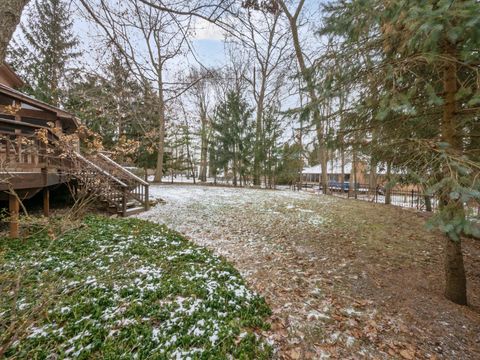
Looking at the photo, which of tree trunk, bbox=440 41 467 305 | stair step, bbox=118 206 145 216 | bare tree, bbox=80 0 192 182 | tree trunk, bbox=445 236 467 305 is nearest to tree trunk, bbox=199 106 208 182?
stair step, bbox=118 206 145 216

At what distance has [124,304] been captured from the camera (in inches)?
108

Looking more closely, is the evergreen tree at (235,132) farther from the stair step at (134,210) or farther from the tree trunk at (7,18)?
the tree trunk at (7,18)

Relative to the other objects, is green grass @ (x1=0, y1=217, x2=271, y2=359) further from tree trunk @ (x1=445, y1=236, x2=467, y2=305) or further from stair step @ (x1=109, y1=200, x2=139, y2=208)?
tree trunk @ (x1=445, y1=236, x2=467, y2=305)

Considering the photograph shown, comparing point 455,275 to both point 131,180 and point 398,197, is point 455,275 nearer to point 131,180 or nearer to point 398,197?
point 131,180

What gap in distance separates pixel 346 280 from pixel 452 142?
253cm

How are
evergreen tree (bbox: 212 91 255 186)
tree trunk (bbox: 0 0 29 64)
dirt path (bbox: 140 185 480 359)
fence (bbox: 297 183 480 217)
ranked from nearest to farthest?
tree trunk (bbox: 0 0 29 64)
dirt path (bbox: 140 185 480 359)
fence (bbox: 297 183 480 217)
evergreen tree (bbox: 212 91 255 186)

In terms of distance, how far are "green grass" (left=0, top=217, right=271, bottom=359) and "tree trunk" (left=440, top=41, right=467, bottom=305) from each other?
9.33ft

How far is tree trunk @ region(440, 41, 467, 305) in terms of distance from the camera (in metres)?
2.85

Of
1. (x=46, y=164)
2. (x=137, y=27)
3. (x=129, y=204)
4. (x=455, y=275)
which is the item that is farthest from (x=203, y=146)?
(x=455, y=275)

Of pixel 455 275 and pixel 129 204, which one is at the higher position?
pixel 129 204

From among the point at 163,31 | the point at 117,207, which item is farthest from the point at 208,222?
the point at 163,31

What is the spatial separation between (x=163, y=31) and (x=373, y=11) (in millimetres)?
3220

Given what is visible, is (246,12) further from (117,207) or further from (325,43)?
(117,207)

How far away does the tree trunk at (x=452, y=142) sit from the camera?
9.35ft
